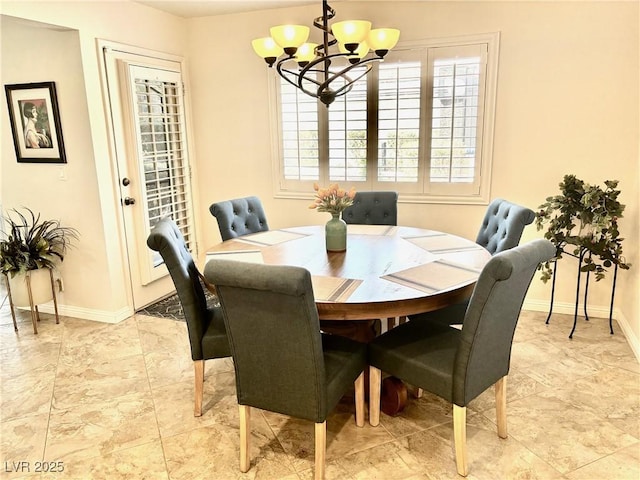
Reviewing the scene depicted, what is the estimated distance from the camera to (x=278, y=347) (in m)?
1.78

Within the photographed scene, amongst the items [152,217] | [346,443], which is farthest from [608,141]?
[152,217]

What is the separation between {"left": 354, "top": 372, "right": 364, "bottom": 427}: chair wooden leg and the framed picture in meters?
2.85

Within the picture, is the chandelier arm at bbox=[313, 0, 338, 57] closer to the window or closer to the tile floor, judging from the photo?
the window

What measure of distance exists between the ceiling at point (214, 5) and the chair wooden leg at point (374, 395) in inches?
124

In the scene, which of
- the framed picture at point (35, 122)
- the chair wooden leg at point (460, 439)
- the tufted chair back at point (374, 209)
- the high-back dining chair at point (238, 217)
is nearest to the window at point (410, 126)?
the tufted chair back at point (374, 209)

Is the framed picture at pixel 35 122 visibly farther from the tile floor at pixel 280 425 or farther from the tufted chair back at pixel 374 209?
the tufted chair back at pixel 374 209

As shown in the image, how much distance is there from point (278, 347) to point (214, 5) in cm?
333

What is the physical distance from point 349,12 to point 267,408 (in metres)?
3.26

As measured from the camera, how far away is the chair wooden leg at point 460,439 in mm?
1936

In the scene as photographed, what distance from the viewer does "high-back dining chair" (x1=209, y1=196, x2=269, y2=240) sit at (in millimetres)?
3180

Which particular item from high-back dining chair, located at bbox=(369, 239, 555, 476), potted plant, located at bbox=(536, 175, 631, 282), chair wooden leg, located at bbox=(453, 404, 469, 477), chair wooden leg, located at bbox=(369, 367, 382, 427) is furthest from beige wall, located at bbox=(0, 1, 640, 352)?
chair wooden leg, located at bbox=(369, 367, 382, 427)

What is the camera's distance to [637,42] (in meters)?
3.15

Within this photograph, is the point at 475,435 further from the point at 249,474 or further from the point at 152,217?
the point at 152,217

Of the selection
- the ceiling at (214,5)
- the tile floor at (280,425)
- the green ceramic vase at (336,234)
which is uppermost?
the ceiling at (214,5)
